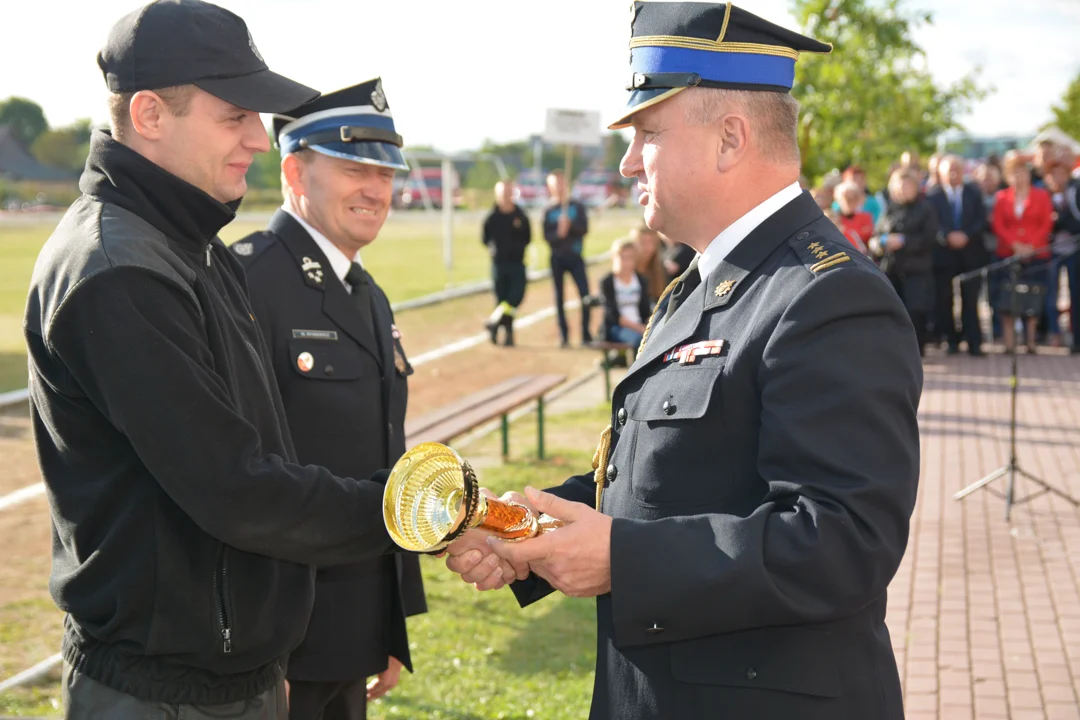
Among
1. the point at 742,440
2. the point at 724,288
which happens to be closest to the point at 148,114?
the point at 724,288

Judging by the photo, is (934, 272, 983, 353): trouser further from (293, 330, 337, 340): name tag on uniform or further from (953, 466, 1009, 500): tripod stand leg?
(293, 330, 337, 340): name tag on uniform

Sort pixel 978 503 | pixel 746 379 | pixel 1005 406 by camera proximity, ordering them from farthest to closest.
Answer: pixel 1005 406
pixel 978 503
pixel 746 379

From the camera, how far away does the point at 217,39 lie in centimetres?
243

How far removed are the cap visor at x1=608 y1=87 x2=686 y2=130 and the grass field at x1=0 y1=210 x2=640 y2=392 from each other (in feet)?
26.7

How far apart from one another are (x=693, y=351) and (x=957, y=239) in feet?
42.9

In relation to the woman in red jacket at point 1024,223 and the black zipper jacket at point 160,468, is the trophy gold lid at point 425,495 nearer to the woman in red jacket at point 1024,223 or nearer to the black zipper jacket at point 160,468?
the black zipper jacket at point 160,468

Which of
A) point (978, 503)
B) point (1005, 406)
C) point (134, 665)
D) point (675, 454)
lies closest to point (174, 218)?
point (134, 665)

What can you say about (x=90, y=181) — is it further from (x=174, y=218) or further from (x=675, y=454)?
(x=675, y=454)

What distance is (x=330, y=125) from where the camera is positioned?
3693 millimetres

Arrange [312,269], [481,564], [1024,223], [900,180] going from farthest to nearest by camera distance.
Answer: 1. [1024,223]
2. [900,180]
3. [312,269]
4. [481,564]

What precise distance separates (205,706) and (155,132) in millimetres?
1219

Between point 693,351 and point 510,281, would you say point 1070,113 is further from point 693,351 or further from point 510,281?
point 693,351

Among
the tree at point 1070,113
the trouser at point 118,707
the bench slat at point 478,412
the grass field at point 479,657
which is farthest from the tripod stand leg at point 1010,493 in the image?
the tree at point 1070,113

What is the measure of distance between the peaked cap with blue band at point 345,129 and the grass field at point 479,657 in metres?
2.32
